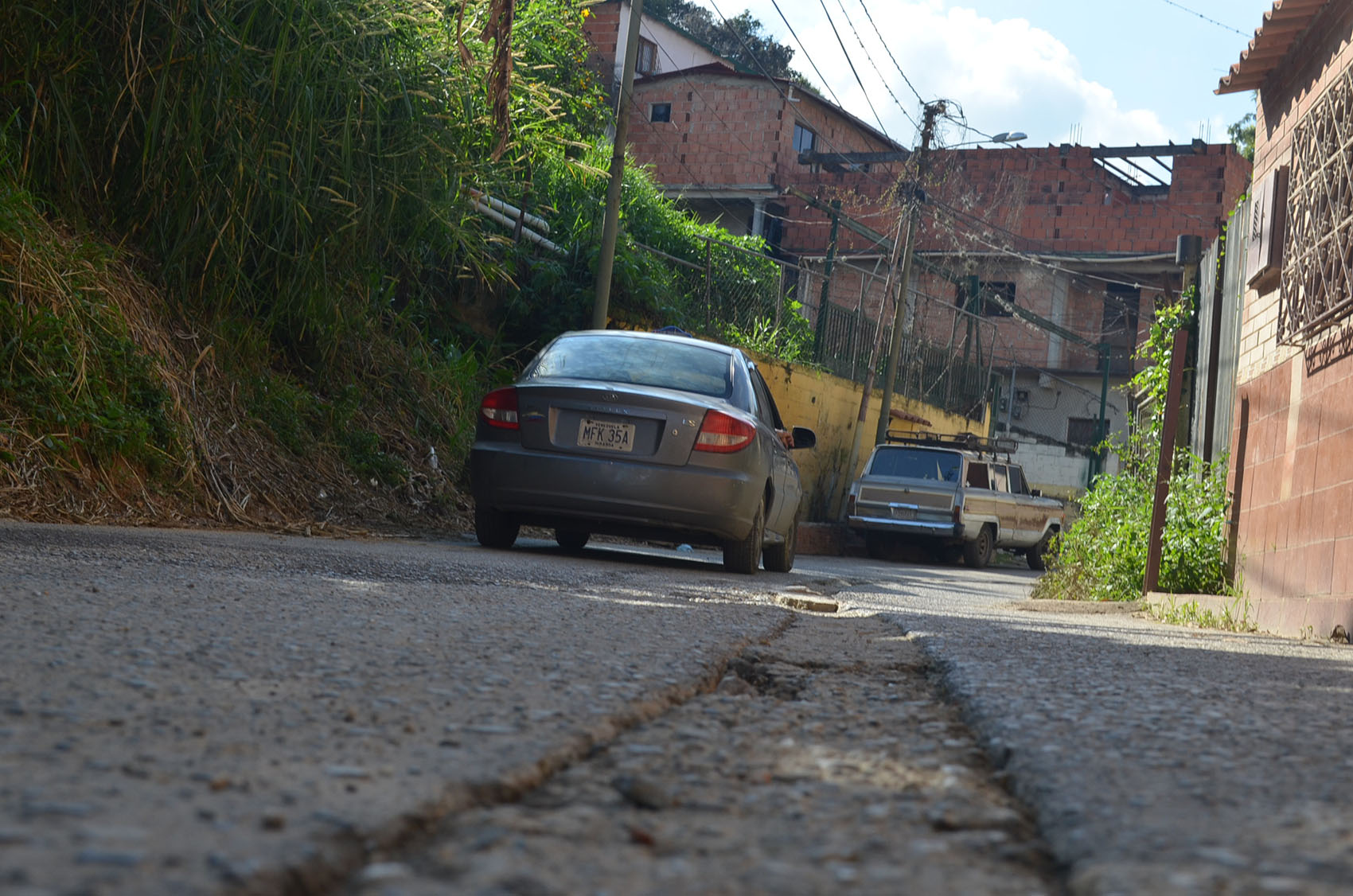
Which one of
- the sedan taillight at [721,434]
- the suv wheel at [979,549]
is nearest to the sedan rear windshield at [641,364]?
the sedan taillight at [721,434]

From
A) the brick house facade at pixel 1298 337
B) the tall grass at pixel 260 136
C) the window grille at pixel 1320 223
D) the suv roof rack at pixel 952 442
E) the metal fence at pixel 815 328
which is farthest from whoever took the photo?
the suv roof rack at pixel 952 442

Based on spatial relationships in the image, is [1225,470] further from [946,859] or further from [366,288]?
[946,859]

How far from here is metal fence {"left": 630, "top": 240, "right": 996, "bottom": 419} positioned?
17.6m

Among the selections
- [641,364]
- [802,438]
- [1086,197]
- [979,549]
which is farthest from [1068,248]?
[641,364]

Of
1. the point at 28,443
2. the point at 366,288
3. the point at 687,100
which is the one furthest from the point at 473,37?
the point at 687,100

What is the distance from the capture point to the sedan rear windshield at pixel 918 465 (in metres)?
17.9

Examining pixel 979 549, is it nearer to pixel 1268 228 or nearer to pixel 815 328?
pixel 815 328

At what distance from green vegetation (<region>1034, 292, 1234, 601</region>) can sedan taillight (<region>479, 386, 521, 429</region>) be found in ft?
13.1

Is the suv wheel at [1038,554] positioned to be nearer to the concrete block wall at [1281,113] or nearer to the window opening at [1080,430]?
the concrete block wall at [1281,113]

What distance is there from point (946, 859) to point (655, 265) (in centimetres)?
1454

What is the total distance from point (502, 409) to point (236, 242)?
1774 millimetres

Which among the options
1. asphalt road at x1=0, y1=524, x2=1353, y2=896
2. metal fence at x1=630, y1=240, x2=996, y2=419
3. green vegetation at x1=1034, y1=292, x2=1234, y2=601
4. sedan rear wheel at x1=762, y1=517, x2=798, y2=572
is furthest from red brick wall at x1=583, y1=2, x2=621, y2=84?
asphalt road at x1=0, y1=524, x2=1353, y2=896

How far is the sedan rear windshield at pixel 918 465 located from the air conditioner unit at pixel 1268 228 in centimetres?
1020

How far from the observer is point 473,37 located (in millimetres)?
9594
